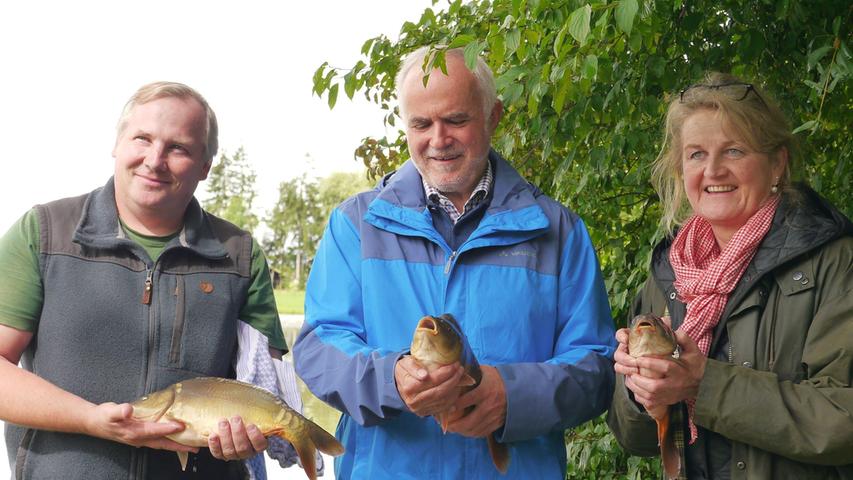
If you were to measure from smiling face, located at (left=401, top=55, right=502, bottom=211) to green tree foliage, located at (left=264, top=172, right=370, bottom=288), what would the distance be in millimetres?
65295

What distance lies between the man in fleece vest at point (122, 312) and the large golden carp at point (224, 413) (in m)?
0.04

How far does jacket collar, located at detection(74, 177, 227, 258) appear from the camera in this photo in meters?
3.29

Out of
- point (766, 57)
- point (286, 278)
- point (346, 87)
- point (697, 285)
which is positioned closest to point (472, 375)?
point (697, 285)

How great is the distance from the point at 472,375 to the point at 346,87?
90.7 inches

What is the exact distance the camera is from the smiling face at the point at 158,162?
335 centimetres

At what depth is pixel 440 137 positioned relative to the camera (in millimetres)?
3361

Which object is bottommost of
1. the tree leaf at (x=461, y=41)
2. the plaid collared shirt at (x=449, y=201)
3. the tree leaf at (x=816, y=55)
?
the plaid collared shirt at (x=449, y=201)

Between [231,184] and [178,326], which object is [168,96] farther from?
[231,184]

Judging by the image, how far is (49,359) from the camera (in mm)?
3242

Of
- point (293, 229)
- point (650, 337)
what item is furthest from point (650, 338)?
point (293, 229)

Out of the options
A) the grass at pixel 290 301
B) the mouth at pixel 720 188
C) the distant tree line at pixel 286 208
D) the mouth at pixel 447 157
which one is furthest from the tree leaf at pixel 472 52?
the distant tree line at pixel 286 208

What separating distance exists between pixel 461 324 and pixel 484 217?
0.39 meters

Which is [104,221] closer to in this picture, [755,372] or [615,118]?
[755,372]

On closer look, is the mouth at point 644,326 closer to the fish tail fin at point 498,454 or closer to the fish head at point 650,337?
the fish head at point 650,337
